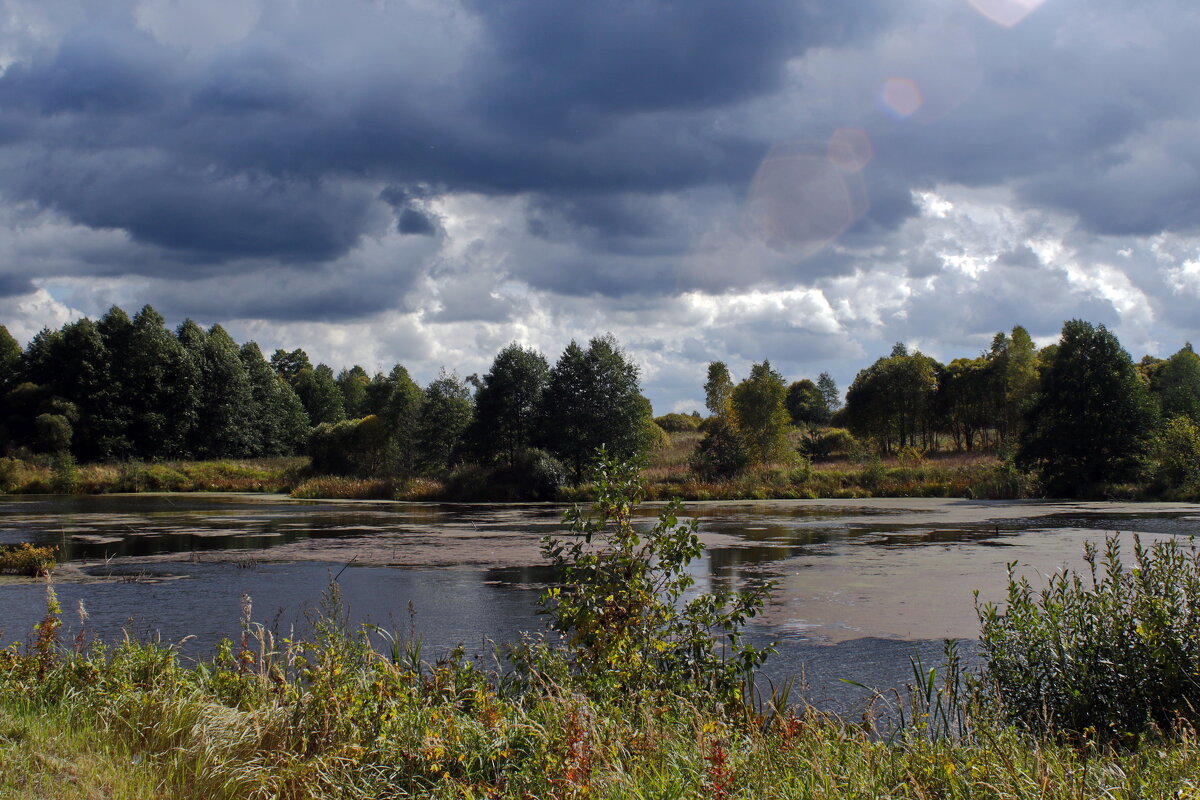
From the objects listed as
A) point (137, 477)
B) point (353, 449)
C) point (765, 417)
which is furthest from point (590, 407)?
point (137, 477)

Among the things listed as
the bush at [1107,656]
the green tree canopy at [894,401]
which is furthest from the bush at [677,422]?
the bush at [1107,656]

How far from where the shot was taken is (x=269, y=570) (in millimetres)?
12266

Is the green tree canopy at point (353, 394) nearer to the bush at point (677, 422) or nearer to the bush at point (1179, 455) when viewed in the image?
the bush at point (677, 422)

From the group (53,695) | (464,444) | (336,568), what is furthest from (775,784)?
(464,444)

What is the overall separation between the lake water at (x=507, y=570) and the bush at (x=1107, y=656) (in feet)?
4.15

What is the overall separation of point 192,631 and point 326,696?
465 centimetres

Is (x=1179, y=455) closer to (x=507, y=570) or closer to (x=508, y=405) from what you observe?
(x=507, y=570)

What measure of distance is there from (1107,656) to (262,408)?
60.0 meters

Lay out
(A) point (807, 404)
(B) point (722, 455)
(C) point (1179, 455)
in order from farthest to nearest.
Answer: (A) point (807, 404), (B) point (722, 455), (C) point (1179, 455)

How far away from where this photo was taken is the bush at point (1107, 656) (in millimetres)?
4578

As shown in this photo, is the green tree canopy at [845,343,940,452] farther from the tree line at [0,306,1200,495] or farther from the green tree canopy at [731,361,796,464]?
the green tree canopy at [731,361,796,464]

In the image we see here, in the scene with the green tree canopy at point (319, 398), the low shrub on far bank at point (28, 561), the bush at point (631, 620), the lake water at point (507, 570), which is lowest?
the lake water at point (507, 570)

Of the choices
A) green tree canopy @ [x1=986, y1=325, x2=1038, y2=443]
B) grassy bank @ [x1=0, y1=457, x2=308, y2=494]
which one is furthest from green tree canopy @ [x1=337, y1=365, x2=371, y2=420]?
green tree canopy @ [x1=986, y1=325, x2=1038, y2=443]

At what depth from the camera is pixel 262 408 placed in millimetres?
58562
